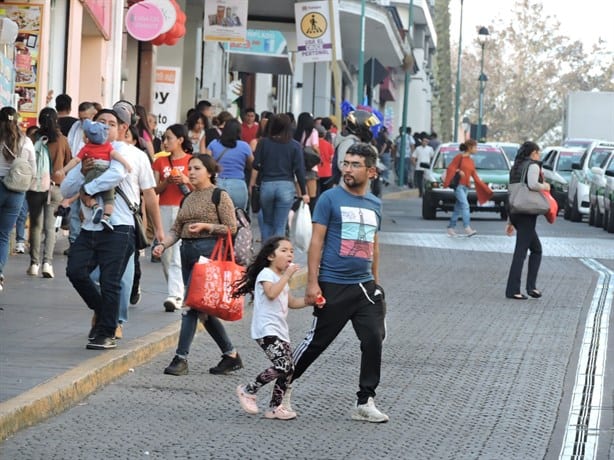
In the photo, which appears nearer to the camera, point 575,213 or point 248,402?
point 248,402

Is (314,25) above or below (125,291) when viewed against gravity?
above

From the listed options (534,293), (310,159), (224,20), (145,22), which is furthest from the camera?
(224,20)

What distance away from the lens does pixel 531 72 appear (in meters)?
116

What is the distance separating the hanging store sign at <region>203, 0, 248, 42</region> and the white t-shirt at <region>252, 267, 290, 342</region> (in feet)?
Result: 62.2

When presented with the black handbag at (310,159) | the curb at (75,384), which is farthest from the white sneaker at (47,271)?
the black handbag at (310,159)

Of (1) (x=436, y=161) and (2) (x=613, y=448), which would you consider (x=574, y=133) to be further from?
(2) (x=613, y=448)

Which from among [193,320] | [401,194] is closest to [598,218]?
[401,194]

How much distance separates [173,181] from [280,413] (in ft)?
17.0

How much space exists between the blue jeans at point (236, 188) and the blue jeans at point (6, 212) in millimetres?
2699

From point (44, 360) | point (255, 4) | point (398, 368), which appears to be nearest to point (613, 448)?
point (398, 368)

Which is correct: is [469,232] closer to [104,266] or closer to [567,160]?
[567,160]

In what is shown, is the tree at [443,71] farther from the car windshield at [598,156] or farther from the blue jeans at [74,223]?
the blue jeans at [74,223]

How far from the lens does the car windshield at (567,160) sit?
42219mm

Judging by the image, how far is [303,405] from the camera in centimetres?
972
